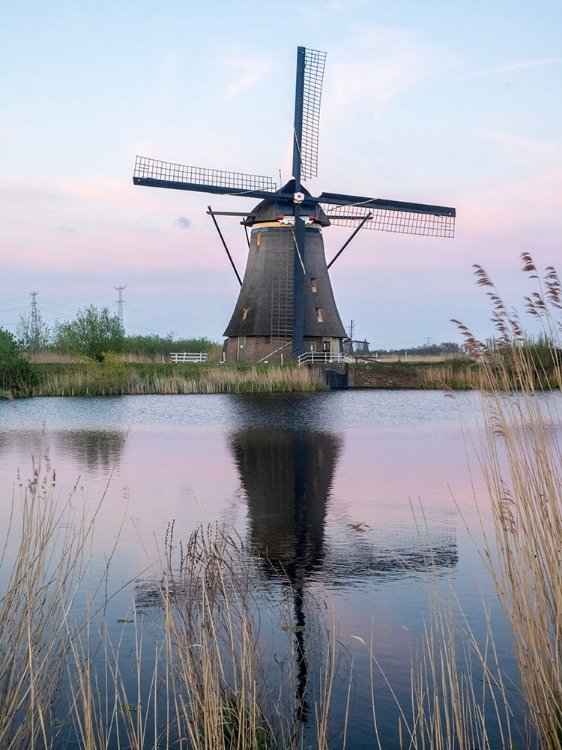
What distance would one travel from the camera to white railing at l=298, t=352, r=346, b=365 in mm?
34853

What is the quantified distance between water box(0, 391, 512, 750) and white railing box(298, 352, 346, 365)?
40.1 ft

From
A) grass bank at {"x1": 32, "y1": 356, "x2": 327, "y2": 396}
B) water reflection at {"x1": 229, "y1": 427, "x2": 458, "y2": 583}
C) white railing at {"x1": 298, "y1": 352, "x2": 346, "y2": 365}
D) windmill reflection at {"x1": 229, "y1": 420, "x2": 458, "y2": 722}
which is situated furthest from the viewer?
white railing at {"x1": 298, "y1": 352, "x2": 346, "y2": 365}

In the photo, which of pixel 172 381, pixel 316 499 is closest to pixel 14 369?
pixel 172 381

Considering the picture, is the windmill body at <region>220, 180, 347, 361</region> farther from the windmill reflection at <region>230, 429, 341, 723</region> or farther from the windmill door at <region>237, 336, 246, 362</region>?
the windmill reflection at <region>230, 429, 341, 723</region>

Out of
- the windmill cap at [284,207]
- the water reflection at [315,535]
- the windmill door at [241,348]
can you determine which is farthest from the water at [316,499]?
the windmill door at [241,348]

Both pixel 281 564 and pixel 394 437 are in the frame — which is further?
pixel 394 437

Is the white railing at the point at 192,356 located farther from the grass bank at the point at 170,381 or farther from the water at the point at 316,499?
the water at the point at 316,499

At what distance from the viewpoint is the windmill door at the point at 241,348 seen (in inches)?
1417

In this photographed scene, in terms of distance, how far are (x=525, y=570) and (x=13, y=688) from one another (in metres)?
1.98

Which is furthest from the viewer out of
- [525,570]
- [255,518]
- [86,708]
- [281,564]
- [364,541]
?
[255,518]

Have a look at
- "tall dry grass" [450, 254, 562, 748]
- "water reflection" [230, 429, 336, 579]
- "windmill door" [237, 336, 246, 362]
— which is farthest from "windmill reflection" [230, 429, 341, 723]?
"windmill door" [237, 336, 246, 362]

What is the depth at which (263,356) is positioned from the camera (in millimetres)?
35156

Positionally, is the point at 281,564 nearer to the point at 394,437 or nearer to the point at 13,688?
the point at 13,688

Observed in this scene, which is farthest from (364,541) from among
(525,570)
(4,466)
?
(4,466)
